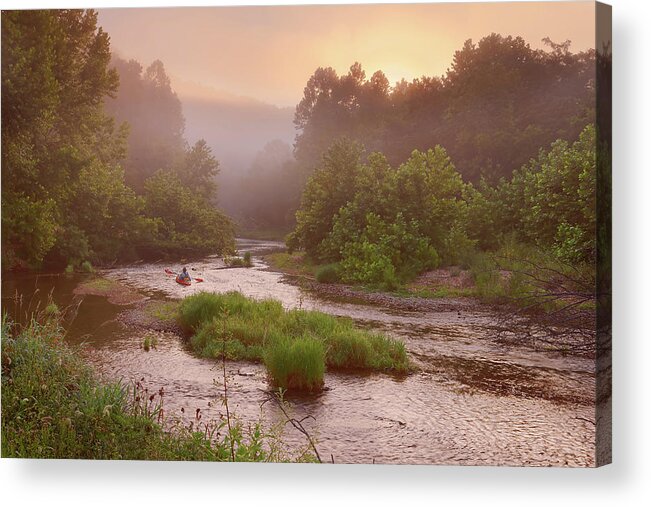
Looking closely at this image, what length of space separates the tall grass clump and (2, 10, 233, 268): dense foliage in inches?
40.7

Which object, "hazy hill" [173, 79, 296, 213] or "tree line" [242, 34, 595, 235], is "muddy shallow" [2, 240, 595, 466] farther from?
"tree line" [242, 34, 595, 235]

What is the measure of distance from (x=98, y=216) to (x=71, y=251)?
360mm

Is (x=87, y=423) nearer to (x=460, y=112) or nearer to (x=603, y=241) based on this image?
(x=460, y=112)

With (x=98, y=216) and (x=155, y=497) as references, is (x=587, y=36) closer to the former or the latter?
(x=98, y=216)

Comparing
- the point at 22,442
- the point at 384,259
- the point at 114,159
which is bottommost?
the point at 22,442

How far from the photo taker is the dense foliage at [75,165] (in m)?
5.82

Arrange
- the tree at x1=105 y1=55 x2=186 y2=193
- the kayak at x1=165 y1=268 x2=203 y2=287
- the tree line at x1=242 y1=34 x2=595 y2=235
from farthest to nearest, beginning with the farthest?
1. the kayak at x1=165 y1=268 x2=203 y2=287
2. the tree at x1=105 y1=55 x2=186 y2=193
3. the tree line at x1=242 y1=34 x2=595 y2=235

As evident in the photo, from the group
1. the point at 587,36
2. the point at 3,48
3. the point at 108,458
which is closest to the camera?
the point at 587,36

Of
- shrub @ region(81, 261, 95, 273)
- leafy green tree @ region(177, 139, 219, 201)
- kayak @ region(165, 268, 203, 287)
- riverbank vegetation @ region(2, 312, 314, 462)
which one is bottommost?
riverbank vegetation @ region(2, 312, 314, 462)

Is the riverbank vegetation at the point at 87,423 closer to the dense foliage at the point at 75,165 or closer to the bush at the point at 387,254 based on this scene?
the dense foliage at the point at 75,165

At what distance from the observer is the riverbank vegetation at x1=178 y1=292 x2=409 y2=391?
5.50m

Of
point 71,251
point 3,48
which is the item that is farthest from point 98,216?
point 3,48

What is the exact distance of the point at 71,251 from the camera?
5938 mm

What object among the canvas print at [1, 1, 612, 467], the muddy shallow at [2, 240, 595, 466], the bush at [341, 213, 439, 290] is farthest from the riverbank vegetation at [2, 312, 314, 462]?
the bush at [341, 213, 439, 290]
